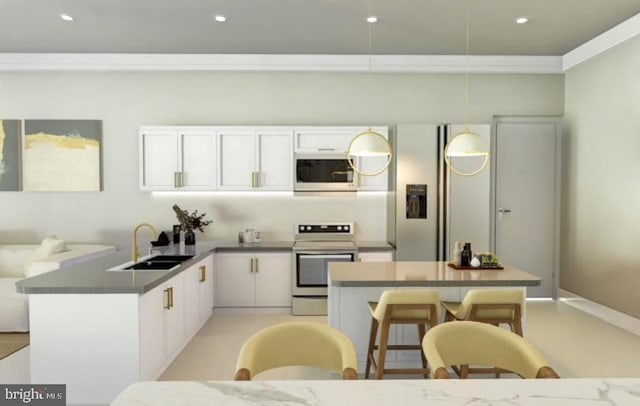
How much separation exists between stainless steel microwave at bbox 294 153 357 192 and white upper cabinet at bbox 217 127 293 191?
131 mm

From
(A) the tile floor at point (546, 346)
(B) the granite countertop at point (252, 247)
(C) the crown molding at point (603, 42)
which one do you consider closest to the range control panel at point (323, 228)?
(B) the granite countertop at point (252, 247)

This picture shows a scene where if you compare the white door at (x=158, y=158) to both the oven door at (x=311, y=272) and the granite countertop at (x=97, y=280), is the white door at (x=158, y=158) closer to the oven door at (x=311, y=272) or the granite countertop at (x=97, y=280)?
the granite countertop at (x=97, y=280)

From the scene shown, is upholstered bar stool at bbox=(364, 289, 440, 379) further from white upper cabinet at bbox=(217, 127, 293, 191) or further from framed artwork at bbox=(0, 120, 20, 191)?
framed artwork at bbox=(0, 120, 20, 191)

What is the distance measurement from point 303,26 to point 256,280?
9.41 ft

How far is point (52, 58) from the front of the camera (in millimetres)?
5043

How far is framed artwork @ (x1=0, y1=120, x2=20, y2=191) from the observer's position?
508 cm

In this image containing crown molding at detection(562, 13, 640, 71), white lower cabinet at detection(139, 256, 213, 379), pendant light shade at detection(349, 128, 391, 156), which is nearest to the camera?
white lower cabinet at detection(139, 256, 213, 379)

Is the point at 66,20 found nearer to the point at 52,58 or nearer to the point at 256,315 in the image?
the point at 52,58

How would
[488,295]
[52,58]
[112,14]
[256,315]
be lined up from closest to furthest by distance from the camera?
[488,295], [112,14], [256,315], [52,58]

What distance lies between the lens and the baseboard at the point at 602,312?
13.6ft

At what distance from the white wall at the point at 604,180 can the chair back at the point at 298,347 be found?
4.04 m

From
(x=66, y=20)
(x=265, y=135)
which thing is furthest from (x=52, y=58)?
(x=265, y=135)

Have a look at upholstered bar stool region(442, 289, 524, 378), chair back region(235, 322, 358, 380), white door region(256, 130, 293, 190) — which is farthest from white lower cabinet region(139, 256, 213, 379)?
upholstered bar stool region(442, 289, 524, 378)

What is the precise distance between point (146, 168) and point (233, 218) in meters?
1.22
